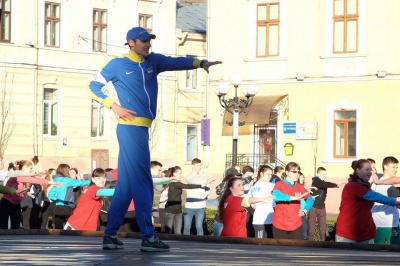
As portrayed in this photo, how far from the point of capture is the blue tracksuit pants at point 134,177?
1139 cm

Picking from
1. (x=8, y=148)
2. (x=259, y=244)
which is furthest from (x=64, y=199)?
(x=8, y=148)

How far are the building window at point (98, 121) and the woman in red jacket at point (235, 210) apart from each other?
3933 cm

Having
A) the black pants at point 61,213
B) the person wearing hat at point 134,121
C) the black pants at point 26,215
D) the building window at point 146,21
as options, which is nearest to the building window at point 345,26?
the building window at point 146,21

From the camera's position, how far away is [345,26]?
1697 inches

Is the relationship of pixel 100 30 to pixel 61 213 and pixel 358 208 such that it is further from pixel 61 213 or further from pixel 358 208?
pixel 358 208

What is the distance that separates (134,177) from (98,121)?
151 ft

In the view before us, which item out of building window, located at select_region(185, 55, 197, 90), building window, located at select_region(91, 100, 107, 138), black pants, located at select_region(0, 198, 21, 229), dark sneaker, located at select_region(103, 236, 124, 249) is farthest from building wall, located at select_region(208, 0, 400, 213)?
dark sneaker, located at select_region(103, 236, 124, 249)

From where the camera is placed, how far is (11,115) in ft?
174

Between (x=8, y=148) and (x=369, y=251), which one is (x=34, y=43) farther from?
(x=369, y=251)

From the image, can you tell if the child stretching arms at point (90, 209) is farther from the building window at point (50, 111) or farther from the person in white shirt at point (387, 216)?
the building window at point (50, 111)

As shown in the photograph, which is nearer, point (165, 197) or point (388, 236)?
point (388, 236)

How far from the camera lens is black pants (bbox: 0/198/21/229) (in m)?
22.4

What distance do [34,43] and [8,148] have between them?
15.0ft

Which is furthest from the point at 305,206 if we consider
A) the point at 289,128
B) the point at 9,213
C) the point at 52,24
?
the point at 52,24
